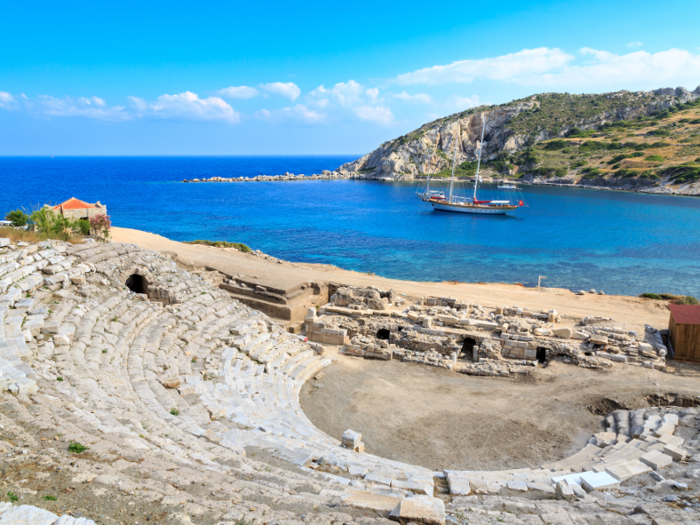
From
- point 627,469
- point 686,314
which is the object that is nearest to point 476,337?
point 686,314

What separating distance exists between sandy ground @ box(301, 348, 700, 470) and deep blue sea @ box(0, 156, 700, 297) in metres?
20.3

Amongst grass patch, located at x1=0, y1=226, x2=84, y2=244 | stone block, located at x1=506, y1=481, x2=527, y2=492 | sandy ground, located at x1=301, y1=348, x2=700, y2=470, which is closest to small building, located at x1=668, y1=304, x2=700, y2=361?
sandy ground, located at x1=301, y1=348, x2=700, y2=470

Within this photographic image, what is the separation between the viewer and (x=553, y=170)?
114 metres

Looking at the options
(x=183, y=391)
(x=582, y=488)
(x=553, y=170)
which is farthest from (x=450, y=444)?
(x=553, y=170)

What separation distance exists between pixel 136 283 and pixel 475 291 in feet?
73.8

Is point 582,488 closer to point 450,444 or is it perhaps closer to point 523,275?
point 450,444

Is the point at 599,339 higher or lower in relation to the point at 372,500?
lower

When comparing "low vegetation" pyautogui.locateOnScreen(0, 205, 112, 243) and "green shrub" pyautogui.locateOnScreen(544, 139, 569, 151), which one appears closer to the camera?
"low vegetation" pyautogui.locateOnScreen(0, 205, 112, 243)

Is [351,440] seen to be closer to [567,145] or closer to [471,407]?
[471,407]

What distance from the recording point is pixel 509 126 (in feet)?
447

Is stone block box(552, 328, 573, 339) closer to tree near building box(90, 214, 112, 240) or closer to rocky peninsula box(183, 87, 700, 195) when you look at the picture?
tree near building box(90, 214, 112, 240)

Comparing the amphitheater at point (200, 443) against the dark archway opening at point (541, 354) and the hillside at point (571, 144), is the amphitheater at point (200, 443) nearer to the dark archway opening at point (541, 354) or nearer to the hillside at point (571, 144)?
the dark archway opening at point (541, 354)

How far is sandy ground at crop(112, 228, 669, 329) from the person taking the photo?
26094mm

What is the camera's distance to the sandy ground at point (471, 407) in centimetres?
1302
